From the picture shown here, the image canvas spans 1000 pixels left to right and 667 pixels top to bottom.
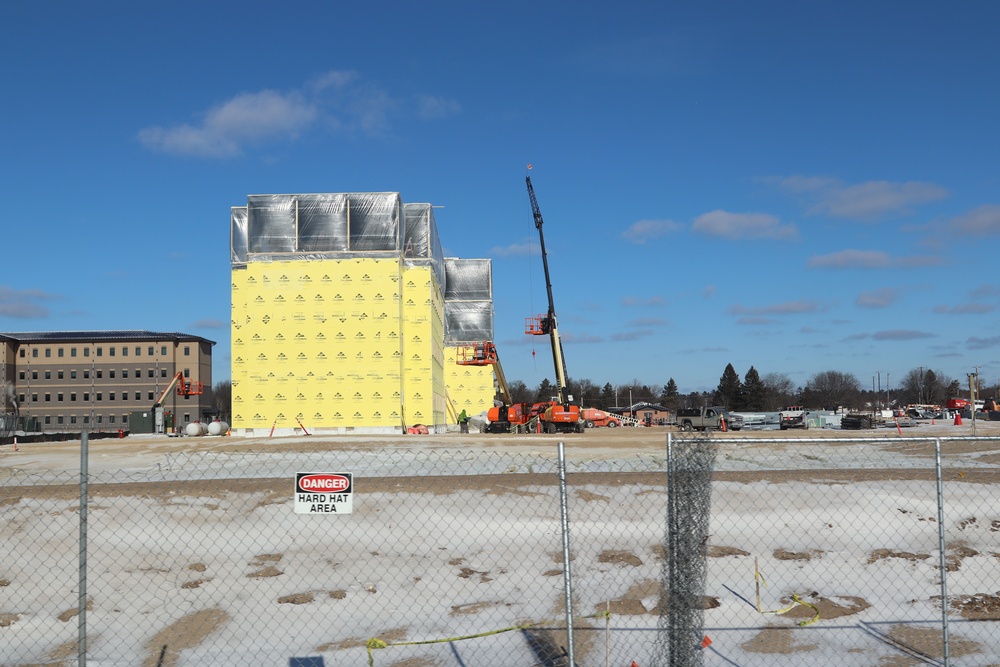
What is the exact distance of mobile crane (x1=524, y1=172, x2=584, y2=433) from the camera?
50938 mm

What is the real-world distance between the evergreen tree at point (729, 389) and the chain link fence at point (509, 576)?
11911 cm

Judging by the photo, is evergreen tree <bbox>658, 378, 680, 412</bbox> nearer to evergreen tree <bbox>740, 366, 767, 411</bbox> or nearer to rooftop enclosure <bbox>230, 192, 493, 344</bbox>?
evergreen tree <bbox>740, 366, 767, 411</bbox>

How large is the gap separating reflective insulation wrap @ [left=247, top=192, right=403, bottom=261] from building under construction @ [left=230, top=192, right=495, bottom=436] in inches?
2.3

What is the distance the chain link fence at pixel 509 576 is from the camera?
7805 millimetres

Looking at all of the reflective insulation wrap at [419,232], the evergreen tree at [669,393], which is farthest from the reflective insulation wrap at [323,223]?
the evergreen tree at [669,393]

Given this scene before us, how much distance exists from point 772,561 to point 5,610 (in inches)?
354

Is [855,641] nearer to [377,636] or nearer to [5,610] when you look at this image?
[377,636]

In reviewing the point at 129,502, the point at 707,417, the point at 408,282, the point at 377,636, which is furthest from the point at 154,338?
the point at 377,636

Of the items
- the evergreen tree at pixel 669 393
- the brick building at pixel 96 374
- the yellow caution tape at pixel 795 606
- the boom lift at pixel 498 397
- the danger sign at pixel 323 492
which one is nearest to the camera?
the danger sign at pixel 323 492

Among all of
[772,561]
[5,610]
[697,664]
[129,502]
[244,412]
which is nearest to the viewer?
[697,664]

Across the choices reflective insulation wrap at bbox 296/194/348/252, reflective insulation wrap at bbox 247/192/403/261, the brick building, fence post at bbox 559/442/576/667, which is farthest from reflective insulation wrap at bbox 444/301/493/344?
fence post at bbox 559/442/576/667

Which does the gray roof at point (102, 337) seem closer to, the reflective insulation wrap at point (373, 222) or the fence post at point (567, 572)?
the reflective insulation wrap at point (373, 222)

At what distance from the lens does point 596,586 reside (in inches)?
383

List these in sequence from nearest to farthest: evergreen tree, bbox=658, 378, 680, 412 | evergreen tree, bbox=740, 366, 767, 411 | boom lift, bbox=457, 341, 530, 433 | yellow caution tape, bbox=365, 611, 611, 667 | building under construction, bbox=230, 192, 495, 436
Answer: yellow caution tape, bbox=365, 611, 611, 667, building under construction, bbox=230, 192, 495, 436, boom lift, bbox=457, 341, 530, 433, evergreen tree, bbox=740, 366, 767, 411, evergreen tree, bbox=658, 378, 680, 412
